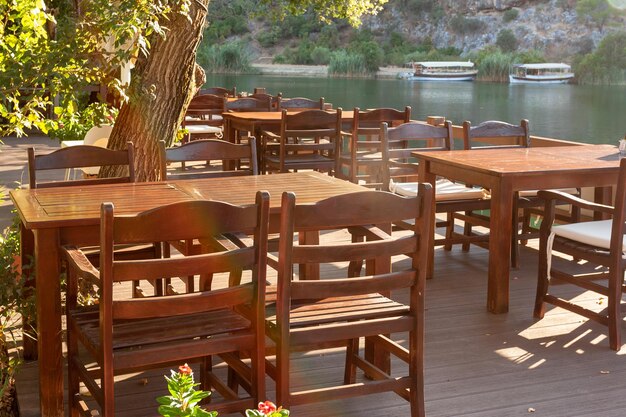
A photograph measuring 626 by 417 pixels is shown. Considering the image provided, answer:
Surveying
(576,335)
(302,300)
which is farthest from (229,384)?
(576,335)

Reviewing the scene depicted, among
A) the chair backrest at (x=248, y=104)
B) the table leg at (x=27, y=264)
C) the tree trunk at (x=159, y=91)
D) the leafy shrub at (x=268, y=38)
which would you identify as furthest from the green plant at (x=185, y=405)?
the leafy shrub at (x=268, y=38)

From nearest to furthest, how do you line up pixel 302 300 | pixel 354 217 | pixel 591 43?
pixel 354 217, pixel 302 300, pixel 591 43

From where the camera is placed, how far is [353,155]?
7461mm

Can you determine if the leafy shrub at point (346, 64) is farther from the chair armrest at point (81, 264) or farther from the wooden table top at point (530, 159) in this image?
the chair armrest at point (81, 264)

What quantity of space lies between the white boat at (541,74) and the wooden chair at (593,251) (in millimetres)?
49169

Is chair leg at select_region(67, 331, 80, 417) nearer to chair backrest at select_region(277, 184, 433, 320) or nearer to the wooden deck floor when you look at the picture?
the wooden deck floor

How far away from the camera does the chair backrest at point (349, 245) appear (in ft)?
9.03

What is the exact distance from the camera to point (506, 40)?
6019 centimetres

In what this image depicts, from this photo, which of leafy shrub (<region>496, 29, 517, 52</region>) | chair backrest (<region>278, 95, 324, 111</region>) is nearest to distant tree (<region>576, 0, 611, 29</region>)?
leafy shrub (<region>496, 29, 517, 52</region>)

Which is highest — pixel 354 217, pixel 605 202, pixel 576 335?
pixel 354 217

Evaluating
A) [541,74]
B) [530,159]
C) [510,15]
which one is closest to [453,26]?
[510,15]

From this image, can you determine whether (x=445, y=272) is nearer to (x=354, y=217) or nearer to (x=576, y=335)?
(x=576, y=335)

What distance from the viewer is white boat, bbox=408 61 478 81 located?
5538 centimetres

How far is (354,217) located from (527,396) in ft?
3.74
